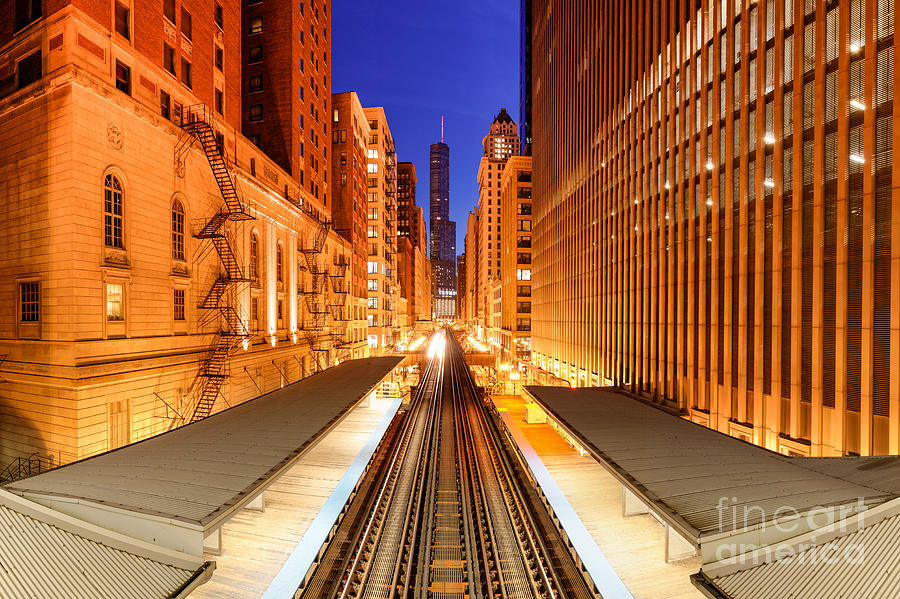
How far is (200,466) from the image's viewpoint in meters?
13.3

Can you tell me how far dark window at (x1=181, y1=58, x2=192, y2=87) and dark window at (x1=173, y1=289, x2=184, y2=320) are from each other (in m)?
14.1

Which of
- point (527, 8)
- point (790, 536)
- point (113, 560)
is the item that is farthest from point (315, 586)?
point (527, 8)

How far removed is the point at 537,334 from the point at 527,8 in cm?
10430

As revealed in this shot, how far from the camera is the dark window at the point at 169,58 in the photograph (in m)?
25.1

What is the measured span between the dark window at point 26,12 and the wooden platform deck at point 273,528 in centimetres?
2578

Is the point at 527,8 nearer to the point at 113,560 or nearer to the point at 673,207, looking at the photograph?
the point at 673,207

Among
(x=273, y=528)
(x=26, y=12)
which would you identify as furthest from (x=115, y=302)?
(x=26, y=12)

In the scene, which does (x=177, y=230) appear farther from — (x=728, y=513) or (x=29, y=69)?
(x=728, y=513)

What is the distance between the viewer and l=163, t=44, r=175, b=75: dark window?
25080 mm

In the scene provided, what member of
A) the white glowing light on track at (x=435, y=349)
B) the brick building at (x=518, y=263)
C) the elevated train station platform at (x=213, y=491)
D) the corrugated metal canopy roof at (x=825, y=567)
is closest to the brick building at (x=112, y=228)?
the elevated train station platform at (x=213, y=491)

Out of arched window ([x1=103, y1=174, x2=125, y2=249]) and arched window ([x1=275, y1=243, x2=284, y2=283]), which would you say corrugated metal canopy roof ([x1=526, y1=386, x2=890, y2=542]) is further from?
arched window ([x1=275, y1=243, x2=284, y2=283])

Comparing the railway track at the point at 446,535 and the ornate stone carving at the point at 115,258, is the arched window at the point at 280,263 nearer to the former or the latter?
the ornate stone carving at the point at 115,258

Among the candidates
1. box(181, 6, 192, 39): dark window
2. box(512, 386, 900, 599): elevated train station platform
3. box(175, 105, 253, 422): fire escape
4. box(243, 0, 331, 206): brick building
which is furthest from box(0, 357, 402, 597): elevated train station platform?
box(243, 0, 331, 206): brick building

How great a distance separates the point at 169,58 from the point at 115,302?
1624 centimetres
